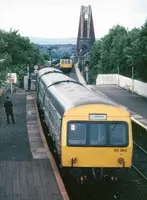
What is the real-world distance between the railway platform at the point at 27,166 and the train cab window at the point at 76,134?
1.25 metres

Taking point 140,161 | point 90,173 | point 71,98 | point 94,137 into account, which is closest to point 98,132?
point 94,137

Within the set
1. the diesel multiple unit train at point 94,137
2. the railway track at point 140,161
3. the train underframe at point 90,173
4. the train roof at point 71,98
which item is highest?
the train roof at point 71,98

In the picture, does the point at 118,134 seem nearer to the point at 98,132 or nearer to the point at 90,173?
the point at 98,132

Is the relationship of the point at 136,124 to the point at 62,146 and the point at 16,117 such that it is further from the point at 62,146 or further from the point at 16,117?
the point at 62,146

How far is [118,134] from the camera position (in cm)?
1375

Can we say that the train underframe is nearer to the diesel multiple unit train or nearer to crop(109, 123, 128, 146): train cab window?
the diesel multiple unit train

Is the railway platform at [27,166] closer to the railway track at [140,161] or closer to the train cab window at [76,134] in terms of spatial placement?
the train cab window at [76,134]

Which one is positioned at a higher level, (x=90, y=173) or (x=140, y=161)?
(x=90, y=173)

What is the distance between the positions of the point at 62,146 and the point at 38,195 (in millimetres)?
1856

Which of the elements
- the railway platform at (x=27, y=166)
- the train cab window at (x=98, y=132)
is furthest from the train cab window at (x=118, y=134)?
the railway platform at (x=27, y=166)

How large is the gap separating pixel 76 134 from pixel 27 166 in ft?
8.88

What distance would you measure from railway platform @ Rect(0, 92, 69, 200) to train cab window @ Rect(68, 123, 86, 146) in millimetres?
1251

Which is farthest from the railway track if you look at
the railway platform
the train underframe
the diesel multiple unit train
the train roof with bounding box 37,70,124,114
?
the railway platform

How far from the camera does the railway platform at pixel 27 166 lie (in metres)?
12.5
